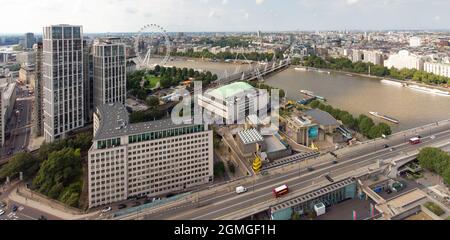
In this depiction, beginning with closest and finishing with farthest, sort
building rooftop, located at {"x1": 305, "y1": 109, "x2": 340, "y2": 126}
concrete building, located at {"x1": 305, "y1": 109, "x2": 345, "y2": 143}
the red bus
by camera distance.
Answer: the red bus, concrete building, located at {"x1": 305, "y1": 109, "x2": 345, "y2": 143}, building rooftop, located at {"x1": 305, "y1": 109, "x2": 340, "y2": 126}

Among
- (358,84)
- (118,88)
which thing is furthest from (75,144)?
(358,84)

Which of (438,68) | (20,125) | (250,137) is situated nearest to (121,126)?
(250,137)

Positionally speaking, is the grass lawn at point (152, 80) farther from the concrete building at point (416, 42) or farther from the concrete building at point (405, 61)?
the concrete building at point (416, 42)

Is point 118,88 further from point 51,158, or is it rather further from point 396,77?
point 396,77

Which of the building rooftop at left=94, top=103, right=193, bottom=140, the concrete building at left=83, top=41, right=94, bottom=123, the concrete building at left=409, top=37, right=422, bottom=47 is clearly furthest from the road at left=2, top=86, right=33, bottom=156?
the concrete building at left=409, top=37, right=422, bottom=47

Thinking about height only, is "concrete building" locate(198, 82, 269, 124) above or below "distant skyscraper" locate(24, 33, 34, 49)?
below

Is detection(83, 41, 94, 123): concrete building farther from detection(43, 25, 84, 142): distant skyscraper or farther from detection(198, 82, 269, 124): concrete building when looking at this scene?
detection(198, 82, 269, 124): concrete building

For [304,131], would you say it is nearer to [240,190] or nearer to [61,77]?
[240,190]

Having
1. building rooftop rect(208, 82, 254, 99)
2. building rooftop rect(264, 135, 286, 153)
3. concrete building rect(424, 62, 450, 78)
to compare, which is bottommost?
building rooftop rect(264, 135, 286, 153)
